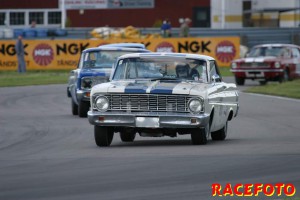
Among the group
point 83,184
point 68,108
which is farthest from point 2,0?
point 83,184

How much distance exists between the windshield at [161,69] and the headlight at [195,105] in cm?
102

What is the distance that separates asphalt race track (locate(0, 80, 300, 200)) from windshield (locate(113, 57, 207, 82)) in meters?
1.03

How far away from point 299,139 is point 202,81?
1.80m

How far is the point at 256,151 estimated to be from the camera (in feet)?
46.7

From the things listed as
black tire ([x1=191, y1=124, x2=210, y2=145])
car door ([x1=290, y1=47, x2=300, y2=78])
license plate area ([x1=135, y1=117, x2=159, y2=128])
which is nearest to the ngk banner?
car door ([x1=290, y1=47, x2=300, y2=78])

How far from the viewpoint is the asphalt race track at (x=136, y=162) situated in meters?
10.5

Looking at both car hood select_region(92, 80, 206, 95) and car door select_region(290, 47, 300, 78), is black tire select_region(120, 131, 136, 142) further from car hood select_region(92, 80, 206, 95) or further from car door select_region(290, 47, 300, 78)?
car door select_region(290, 47, 300, 78)

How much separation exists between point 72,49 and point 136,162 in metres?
34.8

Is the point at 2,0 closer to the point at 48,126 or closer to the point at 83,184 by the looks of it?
the point at 48,126

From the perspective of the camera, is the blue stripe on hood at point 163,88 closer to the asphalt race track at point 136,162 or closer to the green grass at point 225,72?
the asphalt race track at point 136,162

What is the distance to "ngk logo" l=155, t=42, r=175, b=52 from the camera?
1879 inches

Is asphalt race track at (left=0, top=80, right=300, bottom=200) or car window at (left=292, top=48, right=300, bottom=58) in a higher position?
car window at (left=292, top=48, right=300, bottom=58)

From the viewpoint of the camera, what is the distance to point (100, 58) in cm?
2338

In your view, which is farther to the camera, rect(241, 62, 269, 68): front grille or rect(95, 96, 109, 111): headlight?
rect(241, 62, 269, 68): front grille
